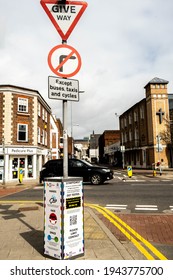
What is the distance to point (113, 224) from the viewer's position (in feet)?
20.1

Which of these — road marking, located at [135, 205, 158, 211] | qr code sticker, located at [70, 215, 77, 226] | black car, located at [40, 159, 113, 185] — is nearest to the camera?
qr code sticker, located at [70, 215, 77, 226]

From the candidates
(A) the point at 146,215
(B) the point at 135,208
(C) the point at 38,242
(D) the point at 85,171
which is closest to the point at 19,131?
(D) the point at 85,171

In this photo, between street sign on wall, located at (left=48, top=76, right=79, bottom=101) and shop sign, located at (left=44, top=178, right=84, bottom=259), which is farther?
street sign on wall, located at (left=48, top=76, right=79, bottom=101)

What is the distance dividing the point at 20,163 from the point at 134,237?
19421 mm

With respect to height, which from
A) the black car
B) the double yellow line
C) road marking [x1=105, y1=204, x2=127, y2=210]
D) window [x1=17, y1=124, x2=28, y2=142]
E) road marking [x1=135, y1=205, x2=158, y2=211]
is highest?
window [x1=17, y1=124, x2=28, y2=142]

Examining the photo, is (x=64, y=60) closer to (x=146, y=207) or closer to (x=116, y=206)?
(x=116, y=206)

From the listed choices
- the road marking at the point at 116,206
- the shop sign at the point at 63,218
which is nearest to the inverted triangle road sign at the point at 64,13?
the shop sign at the point at 63,218

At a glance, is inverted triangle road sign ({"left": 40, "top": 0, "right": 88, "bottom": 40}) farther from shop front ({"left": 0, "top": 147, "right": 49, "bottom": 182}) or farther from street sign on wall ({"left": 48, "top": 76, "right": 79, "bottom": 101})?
shop front ({"left": 0, "top": 147, "right": 49, "bottom": 182})

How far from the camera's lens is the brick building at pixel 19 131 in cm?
2198

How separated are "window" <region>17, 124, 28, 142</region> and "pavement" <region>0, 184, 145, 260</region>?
17.0m

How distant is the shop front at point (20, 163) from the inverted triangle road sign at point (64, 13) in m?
19.3

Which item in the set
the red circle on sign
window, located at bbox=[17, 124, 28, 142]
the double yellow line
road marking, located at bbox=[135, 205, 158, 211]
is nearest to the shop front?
window, located at bbox=[17, 124, 28, 142]

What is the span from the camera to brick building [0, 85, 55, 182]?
2198cm
